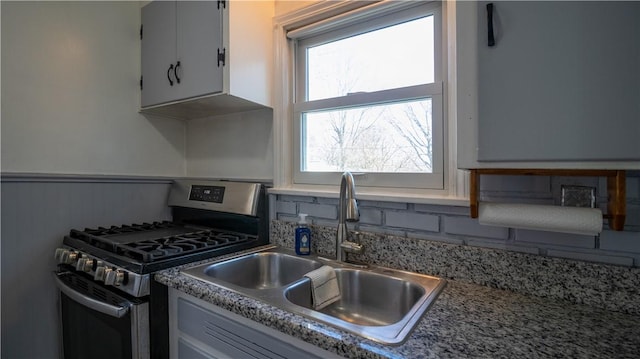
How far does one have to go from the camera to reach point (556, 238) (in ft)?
3.11

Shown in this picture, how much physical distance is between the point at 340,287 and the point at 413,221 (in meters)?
0.39

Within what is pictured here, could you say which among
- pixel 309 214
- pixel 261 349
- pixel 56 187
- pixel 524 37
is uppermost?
pixel 524 37

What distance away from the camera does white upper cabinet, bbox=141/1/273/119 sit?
1405 mm

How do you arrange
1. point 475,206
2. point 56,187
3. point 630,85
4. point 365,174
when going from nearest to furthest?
1. point 630,85
2. point 475,206
3. point 365,174
4. point 56,187

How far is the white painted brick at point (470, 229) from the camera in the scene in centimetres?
103

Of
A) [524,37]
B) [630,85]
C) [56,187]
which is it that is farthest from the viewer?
[56,187]

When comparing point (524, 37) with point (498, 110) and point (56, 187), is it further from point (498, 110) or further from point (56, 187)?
point (56, 187)

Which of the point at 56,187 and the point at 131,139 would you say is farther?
the point at 131,139

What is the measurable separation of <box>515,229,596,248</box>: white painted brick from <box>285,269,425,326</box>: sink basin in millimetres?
374

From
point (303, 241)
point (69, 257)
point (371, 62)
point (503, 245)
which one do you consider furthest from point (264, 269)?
point (371, 62)

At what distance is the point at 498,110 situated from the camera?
83 centimetres

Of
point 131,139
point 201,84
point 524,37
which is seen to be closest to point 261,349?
point 524,37

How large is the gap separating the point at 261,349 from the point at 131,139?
1556 mm

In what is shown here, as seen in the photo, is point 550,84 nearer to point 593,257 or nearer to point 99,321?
point 593,257
